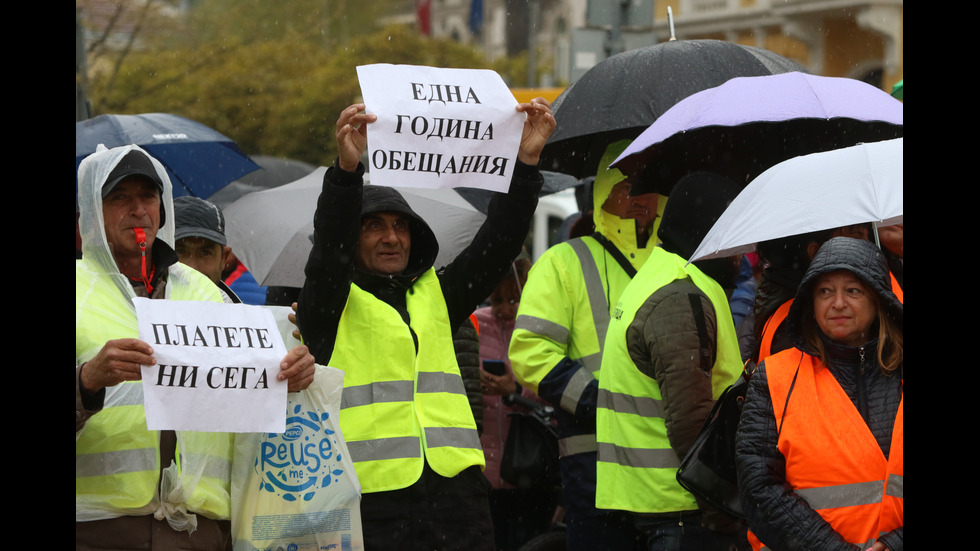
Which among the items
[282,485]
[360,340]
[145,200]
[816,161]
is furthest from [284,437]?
[816,161]

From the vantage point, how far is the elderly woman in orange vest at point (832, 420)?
12.8ft

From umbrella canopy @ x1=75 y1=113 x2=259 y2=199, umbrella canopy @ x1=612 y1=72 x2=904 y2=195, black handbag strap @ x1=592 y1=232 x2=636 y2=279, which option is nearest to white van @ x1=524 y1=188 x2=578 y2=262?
umbrella canopy @ x1=75 y1=113 x2=259 y2=199

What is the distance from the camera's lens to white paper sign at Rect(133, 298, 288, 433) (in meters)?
3.78

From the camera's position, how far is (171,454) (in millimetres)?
4062

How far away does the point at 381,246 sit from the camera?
461 cm

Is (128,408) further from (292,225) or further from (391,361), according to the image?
(292,225)

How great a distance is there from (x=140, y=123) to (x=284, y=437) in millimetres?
4369

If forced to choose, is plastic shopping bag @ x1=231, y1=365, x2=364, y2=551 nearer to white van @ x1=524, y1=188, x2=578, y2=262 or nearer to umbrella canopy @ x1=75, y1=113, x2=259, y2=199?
umbrella canopy @ x1=75, y1=113, x2=259, y2=199

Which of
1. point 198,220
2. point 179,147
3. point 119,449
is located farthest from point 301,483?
point 179,147

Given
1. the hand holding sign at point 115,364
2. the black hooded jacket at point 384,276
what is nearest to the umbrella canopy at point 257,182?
the black hooded jacket at point 384,276

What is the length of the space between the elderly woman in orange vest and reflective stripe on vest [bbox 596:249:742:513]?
736mm

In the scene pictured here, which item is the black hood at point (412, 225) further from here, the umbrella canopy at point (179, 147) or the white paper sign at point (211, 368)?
the umbrella canopy at point (179, 147)

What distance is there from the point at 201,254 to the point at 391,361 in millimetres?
2099

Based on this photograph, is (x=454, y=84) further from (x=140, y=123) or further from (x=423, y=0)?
(x=423, y=0)
